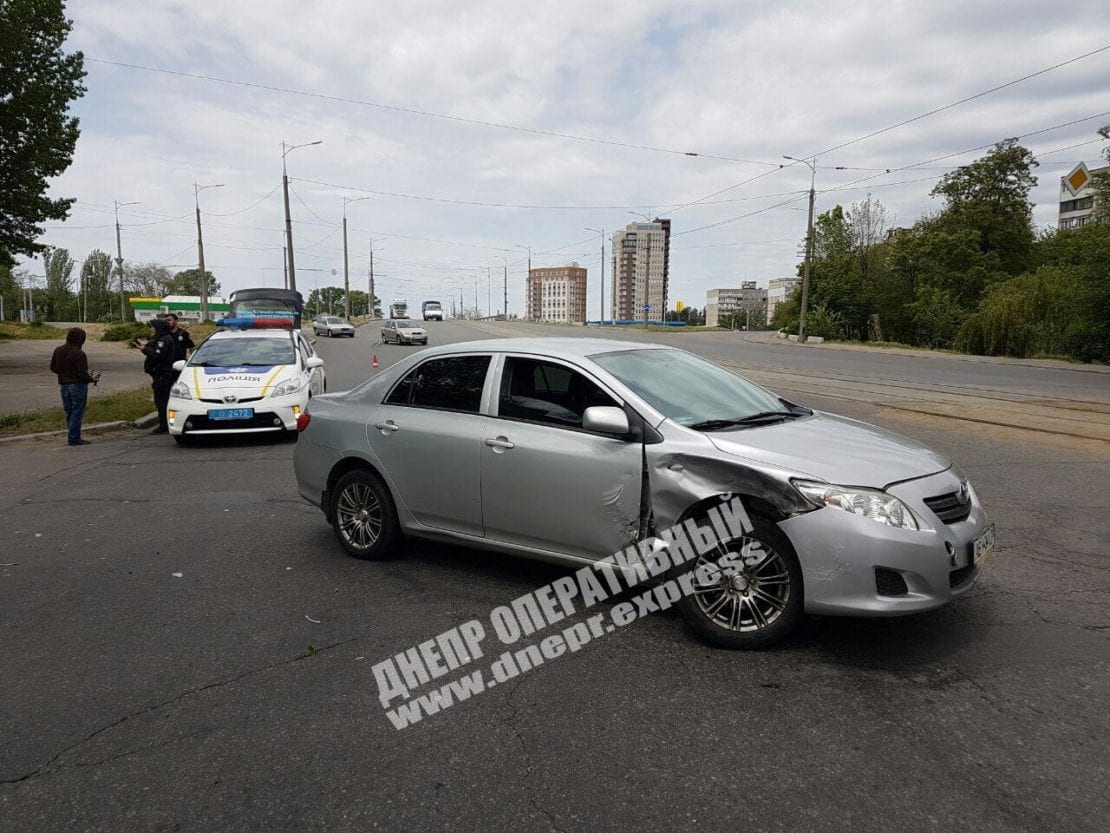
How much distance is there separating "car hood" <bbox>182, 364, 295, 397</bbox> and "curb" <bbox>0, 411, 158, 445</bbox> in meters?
1.92

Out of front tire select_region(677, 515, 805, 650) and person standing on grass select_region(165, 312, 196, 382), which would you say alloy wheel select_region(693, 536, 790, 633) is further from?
person standing on grass select_region(165, 312, 196, 382)

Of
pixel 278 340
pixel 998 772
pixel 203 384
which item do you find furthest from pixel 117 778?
pixel 278 340

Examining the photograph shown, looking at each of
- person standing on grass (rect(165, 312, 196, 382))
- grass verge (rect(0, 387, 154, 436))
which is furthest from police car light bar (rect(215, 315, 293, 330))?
person standing on grass (rect(165, 312, 196, 382))

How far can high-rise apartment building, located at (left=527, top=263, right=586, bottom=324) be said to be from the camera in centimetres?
13725

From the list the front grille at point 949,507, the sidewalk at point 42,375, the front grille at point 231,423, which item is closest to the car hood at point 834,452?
the front grille at point 949,507

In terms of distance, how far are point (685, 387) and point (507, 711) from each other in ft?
7.19

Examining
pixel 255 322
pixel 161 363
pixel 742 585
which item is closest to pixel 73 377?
pixel 161 363

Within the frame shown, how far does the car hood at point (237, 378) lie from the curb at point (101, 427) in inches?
75.7

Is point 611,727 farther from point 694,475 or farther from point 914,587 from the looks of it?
point 914,587

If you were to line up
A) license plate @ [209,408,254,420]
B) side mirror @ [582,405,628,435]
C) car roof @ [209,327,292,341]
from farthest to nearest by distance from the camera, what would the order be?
car roof @ [209,327,292,341]
license plate @ [209,408,254,420]
side mirror @ [582,405,628,435]

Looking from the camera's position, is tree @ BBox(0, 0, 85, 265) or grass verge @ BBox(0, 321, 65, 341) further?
grass verge @ BBox(0, 321, 65, 341)

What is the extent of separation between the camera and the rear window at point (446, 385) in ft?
15.6

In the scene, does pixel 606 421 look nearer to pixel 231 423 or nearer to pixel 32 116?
pixel 231 423

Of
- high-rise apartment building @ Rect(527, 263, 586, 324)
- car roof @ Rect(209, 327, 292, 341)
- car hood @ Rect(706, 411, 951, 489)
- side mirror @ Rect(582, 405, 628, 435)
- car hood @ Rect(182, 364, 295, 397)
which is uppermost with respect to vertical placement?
high-rise apartment building @ Rect(527, 263, 586, 324)
